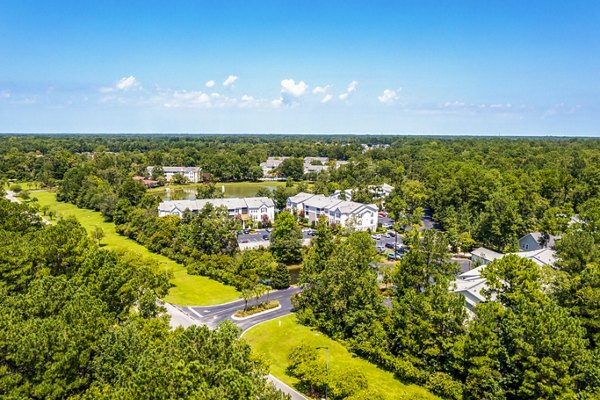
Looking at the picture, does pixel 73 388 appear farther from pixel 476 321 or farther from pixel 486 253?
pixel 486 253

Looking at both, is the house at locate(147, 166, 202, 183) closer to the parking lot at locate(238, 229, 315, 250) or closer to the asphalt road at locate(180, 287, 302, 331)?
the parking lot at locate(238, 229, 315, 250)

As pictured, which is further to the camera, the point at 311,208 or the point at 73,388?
the point at 311,208

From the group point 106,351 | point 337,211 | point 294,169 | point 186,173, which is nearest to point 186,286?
point 106,351

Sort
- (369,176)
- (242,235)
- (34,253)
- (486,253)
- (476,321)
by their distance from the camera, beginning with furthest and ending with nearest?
1. (369,176)
2. (242,235)
3. (486,253)
4. (34,253)
5. (476,321)

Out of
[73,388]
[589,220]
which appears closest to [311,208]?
[589,220]

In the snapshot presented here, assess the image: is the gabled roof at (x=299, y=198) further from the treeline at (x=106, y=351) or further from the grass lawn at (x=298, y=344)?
the treeline at (x=106, y=351)
